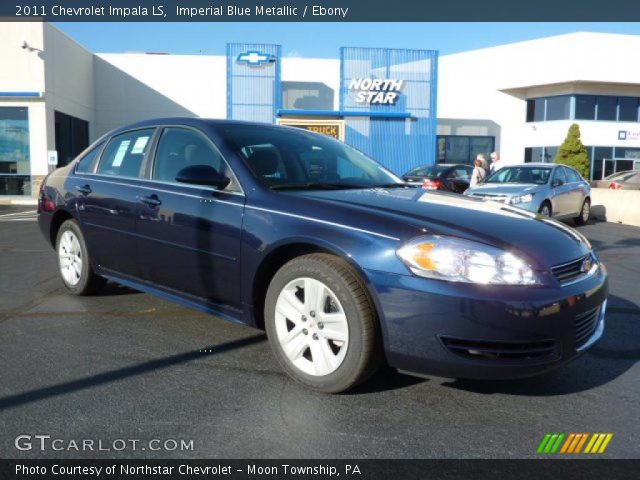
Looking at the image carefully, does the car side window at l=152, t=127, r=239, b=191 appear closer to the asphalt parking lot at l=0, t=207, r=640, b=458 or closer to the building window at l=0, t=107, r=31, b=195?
the asphalt parking lot at l=0, t=207, r=640, b=458

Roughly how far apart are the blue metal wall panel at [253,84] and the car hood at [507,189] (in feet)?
55.4

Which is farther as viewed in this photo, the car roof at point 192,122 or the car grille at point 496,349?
the car roof at point 192,122

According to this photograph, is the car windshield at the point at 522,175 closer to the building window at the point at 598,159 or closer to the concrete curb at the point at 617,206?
the concrete curb at the point at 617,206

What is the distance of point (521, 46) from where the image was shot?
34.6 m

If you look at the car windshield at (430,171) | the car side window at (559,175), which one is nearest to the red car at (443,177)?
the car windshield at (430,171)

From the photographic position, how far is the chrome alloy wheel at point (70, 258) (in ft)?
16.9

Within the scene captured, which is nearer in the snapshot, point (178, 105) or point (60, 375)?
point (60, 375)

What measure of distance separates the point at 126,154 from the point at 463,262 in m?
3.07

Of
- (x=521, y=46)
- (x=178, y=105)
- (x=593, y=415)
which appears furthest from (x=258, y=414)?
(x=521, y=46)

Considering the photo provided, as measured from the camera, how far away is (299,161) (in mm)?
4090

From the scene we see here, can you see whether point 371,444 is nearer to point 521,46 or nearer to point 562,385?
point 562,385

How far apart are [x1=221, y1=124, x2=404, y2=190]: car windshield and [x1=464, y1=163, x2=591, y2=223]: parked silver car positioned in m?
6.81
